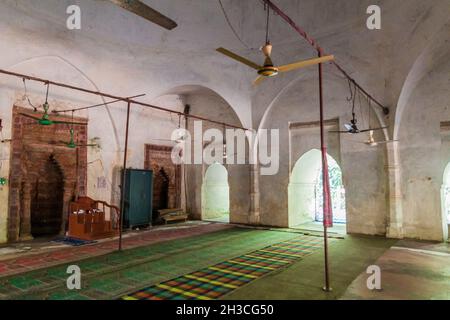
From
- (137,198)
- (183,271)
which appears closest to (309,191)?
(137,198)

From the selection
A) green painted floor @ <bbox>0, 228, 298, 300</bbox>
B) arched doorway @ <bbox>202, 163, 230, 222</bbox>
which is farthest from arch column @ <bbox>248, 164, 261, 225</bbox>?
green painted floor @ <bbox>0, 228, 298, 300</bbox>

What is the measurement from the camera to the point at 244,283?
507 centimetres

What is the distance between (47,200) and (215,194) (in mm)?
6731

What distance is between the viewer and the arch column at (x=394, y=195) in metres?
8.84

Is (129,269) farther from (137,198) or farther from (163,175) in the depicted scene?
(163,175)

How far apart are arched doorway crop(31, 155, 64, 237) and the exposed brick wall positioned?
3361 millimetres

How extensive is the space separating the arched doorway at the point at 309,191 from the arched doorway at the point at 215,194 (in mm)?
3072

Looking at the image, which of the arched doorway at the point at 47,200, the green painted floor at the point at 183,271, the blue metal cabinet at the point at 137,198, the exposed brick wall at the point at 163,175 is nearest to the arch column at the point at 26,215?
the arched doorway at the point at 47,200

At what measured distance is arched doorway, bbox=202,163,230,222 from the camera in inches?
524

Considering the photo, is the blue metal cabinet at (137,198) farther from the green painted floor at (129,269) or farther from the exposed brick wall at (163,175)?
the green painted floor at (129,269)

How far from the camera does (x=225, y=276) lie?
5441 millimetres
